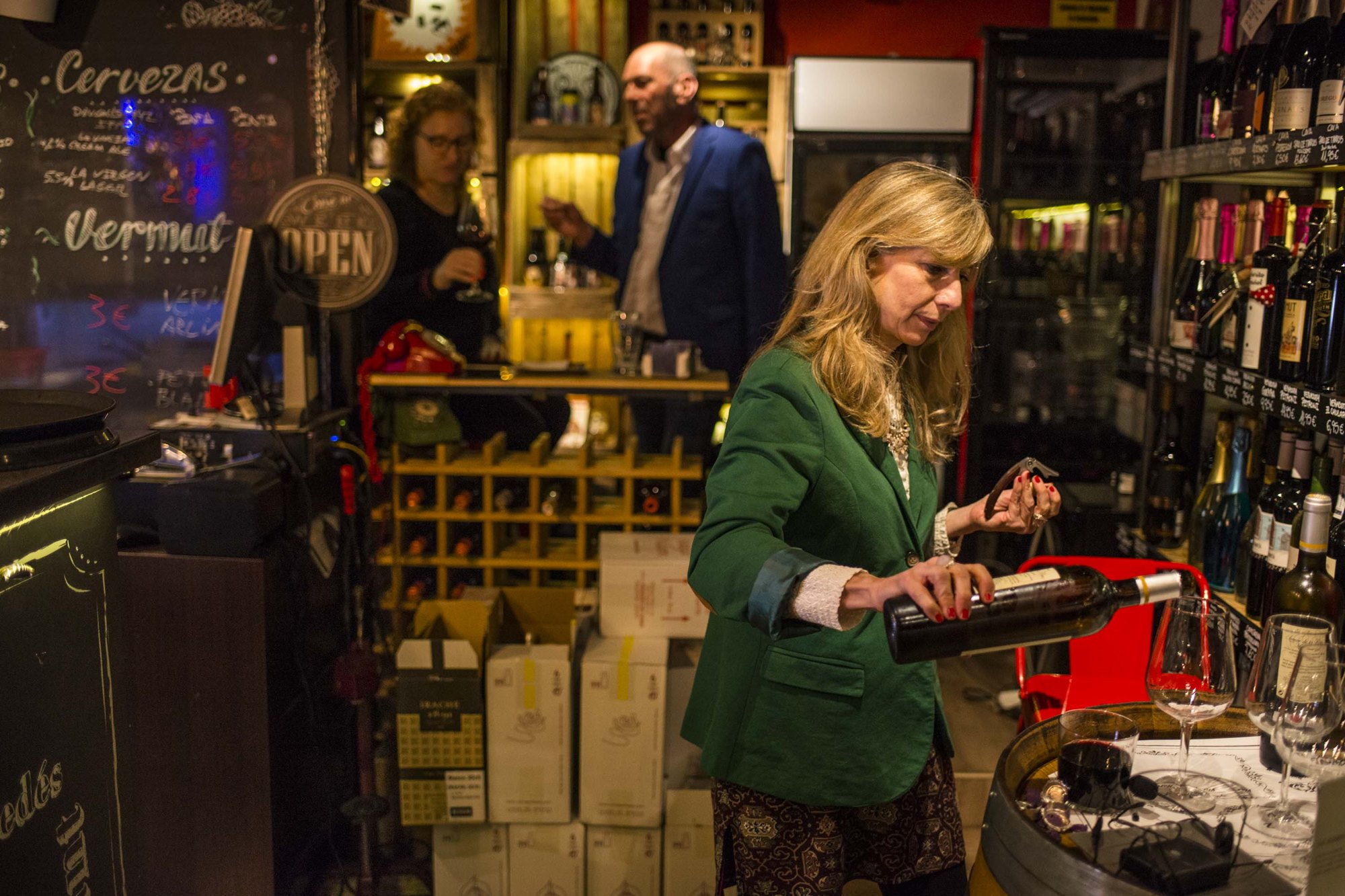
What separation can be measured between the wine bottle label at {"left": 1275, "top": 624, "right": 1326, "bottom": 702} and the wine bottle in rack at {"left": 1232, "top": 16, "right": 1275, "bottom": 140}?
136 centimetres

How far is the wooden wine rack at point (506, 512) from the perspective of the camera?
3.12m

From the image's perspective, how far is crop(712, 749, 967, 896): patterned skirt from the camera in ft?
5.69

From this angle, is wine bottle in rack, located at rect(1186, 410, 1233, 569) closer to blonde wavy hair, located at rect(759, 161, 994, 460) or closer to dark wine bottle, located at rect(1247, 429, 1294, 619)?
Answer: dark wine bottle, located at rect(1247, 429, 1294, 619)

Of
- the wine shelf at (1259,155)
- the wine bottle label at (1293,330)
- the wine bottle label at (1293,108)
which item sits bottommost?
the wine bottle label at (1293,330)

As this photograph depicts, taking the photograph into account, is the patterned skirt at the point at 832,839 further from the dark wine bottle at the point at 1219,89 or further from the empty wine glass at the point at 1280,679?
the dark wine bottle at the point at 1219,89

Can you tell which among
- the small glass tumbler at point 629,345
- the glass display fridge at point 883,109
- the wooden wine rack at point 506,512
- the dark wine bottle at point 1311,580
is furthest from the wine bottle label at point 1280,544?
the glass display fridge at point 883,109

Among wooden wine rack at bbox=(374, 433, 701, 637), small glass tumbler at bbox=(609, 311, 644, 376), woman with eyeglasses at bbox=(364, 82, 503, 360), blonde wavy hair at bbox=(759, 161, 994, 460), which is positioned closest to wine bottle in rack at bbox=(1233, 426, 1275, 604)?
blonde wavy hair at bbox=(759, 161, 994, 460)

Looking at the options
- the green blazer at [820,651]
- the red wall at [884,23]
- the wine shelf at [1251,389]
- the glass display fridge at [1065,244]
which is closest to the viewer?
the green blazer at [820,651]

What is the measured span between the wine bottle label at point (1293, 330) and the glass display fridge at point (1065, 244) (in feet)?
8.68

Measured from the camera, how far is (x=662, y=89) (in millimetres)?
4102

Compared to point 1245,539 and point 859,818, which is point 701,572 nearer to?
point 859,818

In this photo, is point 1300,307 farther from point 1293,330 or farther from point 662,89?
point 662,89

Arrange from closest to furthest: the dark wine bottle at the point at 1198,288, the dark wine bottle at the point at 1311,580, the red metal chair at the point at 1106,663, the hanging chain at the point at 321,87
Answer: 1. the dark wine bottle at the point at 1311,580
2. the red metal chair at the point at 1106,663
3. the dark wine bottle at the point at 1198,288
4. the hanging chain at the point at 321,87

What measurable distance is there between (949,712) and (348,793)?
187 centimetres
